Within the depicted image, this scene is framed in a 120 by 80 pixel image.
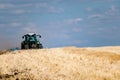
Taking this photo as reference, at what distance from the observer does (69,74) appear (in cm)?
2488

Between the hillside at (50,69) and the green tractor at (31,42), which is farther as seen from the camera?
the green tractor at (31,42)

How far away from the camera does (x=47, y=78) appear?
76.9ft

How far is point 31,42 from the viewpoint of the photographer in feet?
166

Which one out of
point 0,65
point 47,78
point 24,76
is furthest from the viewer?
point 0,65

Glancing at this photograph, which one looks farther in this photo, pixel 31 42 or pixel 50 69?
pixel 31 42

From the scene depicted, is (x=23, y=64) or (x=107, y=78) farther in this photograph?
(x=23, y=64)

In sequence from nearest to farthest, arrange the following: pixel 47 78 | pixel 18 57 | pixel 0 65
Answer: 1. pixel 47 78
2. pixel 0 65
3. pixel 18 57

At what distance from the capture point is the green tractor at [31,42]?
50094 millimetres

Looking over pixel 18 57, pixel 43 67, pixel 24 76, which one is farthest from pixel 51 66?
pixel 18 57

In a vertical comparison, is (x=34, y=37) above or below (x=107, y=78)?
above

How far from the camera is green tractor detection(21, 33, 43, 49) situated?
50.1m

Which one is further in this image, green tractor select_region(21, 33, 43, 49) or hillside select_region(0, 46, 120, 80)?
green tractor select_region(21, 33, 43, 49)

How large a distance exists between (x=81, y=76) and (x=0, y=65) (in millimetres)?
10034

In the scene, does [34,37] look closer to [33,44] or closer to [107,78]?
[33,44]
